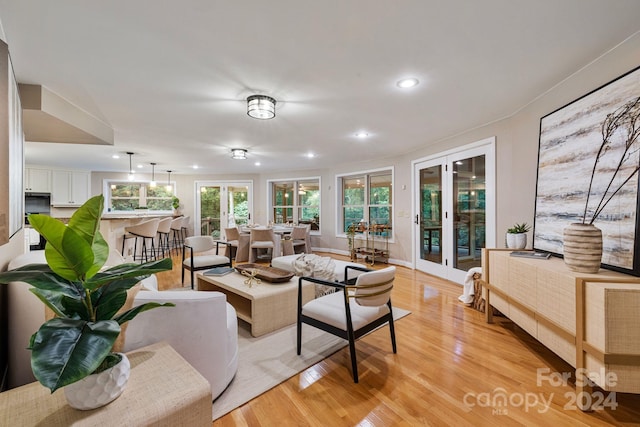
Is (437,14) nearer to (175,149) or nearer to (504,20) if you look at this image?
(504,20)

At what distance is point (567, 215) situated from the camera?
2.33 m

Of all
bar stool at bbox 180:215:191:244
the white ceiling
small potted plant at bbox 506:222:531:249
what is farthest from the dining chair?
small potted plant at bbox 506:222:531:249

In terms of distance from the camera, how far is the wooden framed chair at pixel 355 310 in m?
1.91

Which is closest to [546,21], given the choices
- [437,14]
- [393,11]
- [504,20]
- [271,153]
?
[504,20]

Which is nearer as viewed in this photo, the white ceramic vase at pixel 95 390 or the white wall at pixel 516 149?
the white ceramic vase at pixel 95 390

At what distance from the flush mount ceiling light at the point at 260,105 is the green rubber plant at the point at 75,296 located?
6.56 ft

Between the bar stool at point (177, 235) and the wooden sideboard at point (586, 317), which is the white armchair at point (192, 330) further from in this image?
the bar stool at point (177, 235)

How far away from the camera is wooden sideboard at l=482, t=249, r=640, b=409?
1494 mm

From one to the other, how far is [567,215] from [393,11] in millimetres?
2187

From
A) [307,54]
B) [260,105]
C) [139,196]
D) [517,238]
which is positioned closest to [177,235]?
[139,196]

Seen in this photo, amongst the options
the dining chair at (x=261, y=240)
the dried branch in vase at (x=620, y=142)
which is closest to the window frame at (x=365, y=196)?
the dining chair at (x=261, y=240)

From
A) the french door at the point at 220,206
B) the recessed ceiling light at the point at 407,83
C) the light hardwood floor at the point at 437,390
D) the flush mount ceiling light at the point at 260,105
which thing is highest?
the recessed ceiling light at the point at 407,83

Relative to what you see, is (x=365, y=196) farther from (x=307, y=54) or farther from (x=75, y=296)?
(x=75, y=296)

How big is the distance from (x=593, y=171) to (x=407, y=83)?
1.60 m
